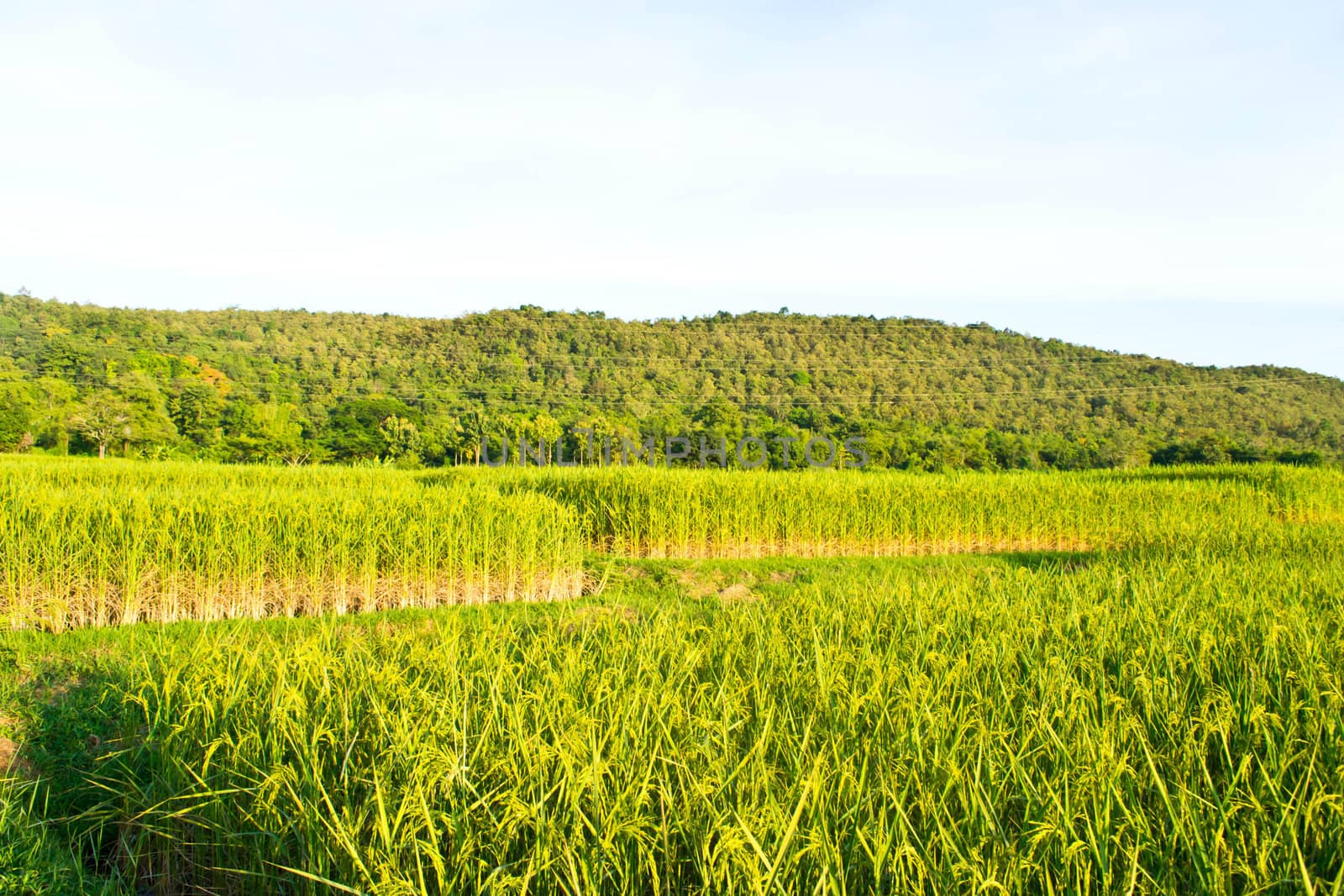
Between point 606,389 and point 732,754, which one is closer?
point 732,754

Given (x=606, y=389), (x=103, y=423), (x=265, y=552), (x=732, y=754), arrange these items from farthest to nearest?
(x=606, y=389)
(x=103, y=423)
(x=265, y=552)
(x=732, y=754)

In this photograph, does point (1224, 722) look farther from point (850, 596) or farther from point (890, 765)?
point (850, 596)

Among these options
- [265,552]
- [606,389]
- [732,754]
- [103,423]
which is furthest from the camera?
[606,389]

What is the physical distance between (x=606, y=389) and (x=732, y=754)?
46685 millimetres

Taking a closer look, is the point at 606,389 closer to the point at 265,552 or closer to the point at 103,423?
the point at 103,423

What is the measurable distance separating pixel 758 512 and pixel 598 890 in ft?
31.9

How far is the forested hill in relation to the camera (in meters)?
32.5

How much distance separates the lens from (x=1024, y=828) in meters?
1.99

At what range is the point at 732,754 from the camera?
231 centimetres

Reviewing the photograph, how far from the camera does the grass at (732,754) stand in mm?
1854

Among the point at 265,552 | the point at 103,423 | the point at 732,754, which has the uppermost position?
the point at 732,754

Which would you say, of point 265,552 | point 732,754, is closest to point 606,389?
point 265,552

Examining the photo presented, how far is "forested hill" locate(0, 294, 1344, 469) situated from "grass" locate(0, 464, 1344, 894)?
92.2 feet

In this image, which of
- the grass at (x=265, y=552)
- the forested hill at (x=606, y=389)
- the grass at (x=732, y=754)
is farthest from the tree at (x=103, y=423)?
the grass at (x=732, y=754)
